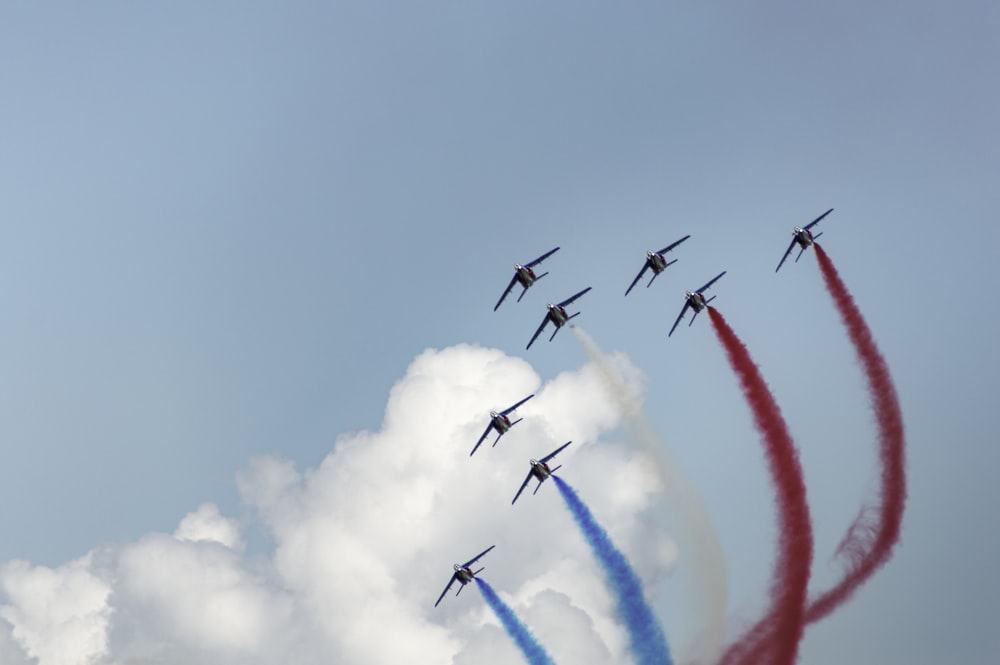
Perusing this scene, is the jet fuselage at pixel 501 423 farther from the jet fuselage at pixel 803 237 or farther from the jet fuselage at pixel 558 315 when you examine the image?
the jet fuselage at pixel 803 237

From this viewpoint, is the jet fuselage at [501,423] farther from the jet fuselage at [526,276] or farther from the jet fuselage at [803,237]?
the jet fuselage at [803,237]

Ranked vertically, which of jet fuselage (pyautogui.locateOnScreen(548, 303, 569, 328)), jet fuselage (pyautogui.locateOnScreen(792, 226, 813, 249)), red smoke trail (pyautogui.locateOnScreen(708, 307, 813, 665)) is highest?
jet fuselage (pyautogui.locateOnScreen(548, 303, 569, 328))

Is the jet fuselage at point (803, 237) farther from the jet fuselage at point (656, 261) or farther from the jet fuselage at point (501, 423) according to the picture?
the jet fuselage at point (501, 423)

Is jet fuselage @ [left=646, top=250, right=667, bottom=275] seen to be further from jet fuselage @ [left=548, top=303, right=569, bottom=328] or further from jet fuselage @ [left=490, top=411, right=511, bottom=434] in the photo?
jet fuselage @ [left=490, top=411, right=511, bottom=434]

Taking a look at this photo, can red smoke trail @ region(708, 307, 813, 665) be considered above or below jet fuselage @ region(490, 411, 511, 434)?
below

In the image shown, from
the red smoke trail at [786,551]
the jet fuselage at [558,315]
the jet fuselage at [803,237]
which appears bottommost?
the red smoke trail at [786,551]

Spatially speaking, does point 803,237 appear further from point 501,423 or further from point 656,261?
point 501,423

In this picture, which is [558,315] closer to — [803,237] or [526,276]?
[526,276]

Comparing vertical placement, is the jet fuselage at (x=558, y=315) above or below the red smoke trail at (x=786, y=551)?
above

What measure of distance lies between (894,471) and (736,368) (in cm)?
1611

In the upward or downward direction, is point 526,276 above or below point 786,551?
above

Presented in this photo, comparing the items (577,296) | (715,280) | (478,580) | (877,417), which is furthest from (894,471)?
(478,580)

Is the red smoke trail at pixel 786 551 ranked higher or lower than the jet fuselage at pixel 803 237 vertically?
lower

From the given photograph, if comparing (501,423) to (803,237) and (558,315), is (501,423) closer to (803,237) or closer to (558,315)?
(558,315)
